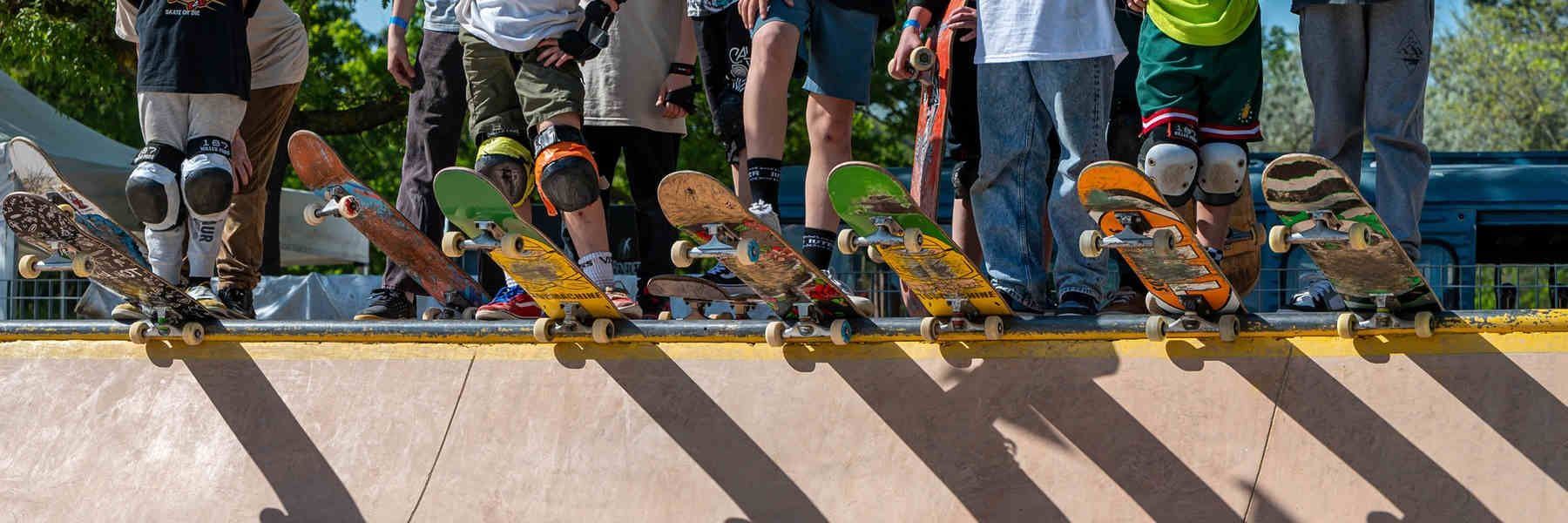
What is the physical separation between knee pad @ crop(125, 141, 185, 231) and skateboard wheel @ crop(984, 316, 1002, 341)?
9.89ft

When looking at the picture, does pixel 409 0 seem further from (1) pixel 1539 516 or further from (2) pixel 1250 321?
(1) pixel 1539 516

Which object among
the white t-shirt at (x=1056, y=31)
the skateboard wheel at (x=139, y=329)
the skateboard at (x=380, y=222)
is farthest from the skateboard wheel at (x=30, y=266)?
the white t-shirt at (x=1056, y=31)

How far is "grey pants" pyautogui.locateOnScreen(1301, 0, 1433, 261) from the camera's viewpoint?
12.5ft

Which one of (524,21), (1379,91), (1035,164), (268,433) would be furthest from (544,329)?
(1379,91)

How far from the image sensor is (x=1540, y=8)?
117ft

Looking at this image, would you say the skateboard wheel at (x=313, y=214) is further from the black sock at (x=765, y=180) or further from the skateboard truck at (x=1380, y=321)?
the skateboard truck at (x=1380, y=321)

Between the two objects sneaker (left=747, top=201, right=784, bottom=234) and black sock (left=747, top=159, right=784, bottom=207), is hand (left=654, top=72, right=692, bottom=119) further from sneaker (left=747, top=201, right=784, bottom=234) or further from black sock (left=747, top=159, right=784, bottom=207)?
sneaker (left=747, top=201, right=784, bottom=234)

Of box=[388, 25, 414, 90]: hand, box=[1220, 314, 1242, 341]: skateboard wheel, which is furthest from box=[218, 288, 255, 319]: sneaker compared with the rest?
box=[1220, 314, 1242, 341]: skateboard wheel

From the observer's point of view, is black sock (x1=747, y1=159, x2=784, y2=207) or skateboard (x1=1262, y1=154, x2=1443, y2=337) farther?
black sock (x1=747, y1=159, x2=784, y2=207)

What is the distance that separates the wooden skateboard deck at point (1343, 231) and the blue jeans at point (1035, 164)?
2.87 feet

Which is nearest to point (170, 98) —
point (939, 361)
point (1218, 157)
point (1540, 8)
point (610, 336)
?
point (610, 336)

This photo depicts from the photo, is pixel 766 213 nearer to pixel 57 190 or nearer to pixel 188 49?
pixel 188 49

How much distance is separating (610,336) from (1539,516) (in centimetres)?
245


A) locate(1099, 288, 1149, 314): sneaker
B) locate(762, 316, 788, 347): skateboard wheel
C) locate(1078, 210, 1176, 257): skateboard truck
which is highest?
locate(1078, 210, 1176, 257): skateboard truck
